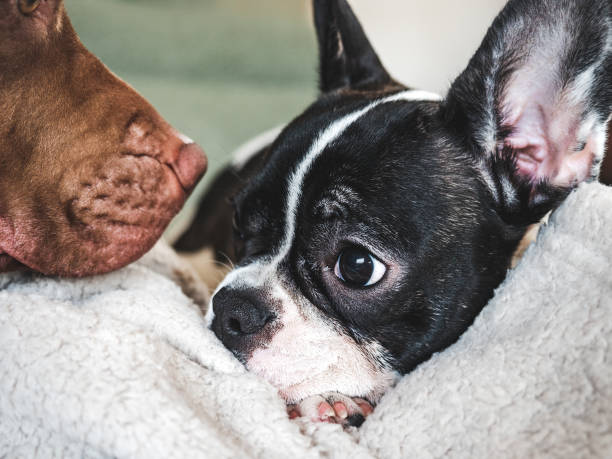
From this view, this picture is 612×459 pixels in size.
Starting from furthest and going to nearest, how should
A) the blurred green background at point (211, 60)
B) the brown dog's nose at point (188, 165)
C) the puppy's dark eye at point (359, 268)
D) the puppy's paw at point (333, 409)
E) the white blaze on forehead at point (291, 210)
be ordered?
1. the blurred green background at point (211, 60)
2. the brown dog's nose at point (188, 165)
3. the white blaze on forehead at point (291, 210)
4. the puppy's dark eye at point (359, 268)
5. the puppy's paw at point (333, 409)

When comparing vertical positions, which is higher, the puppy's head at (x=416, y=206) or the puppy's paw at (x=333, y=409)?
the puppy's head at (x=416, y=206)

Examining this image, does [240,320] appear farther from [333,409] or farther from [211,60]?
[211,60]

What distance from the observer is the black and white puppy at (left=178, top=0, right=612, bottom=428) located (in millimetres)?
1279

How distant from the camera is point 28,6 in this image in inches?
52.4

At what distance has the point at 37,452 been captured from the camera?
39.0 inches

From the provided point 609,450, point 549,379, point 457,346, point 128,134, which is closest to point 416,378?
point 457,346

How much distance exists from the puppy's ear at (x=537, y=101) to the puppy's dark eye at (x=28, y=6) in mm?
989

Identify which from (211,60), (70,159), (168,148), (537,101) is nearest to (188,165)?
(168,148)

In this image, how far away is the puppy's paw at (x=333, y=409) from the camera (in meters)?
1.20

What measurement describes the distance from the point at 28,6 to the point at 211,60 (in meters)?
2.44

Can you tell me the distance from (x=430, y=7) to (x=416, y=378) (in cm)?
478

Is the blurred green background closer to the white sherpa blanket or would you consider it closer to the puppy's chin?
the puppy's chin

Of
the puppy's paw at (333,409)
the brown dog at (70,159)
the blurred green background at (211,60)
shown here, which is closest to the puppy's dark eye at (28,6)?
the brown dog at (70,159)

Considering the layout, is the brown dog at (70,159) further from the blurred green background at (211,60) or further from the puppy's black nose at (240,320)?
the blurred green background at (211,60)
